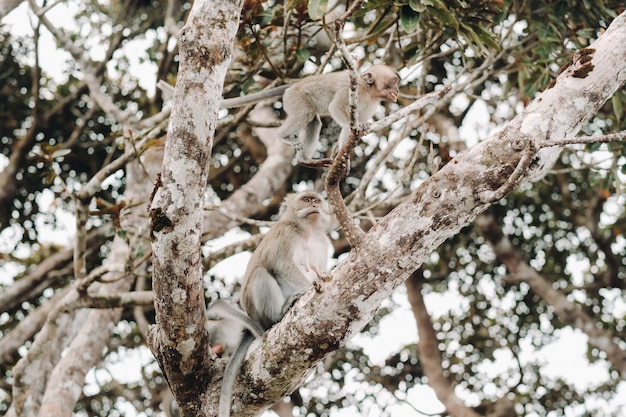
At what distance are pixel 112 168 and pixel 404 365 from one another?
5.32 metres

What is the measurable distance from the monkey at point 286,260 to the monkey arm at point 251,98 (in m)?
0.90

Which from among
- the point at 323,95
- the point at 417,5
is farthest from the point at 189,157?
the point at 323,95

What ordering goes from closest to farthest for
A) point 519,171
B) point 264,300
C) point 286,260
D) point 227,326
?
point 519,171
point 264,300
point 286,260
point 227,326

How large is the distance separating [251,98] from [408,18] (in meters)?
1.45

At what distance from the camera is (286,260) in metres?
4.67

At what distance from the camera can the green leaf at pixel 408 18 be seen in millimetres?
4706

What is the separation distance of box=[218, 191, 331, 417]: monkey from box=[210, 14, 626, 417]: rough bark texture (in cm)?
93

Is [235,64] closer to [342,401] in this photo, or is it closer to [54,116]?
[54,116]

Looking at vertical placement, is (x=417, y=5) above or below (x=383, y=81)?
below

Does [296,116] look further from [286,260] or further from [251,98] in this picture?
[286,260]

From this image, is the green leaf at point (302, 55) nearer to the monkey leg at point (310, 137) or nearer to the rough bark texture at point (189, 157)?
the monkey leg at point (310, 137)

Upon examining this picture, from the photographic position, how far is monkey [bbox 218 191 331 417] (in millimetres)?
4402

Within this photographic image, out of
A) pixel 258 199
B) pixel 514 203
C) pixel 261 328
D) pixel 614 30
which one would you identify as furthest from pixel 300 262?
pixel 514 203

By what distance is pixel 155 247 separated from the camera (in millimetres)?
3088
